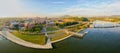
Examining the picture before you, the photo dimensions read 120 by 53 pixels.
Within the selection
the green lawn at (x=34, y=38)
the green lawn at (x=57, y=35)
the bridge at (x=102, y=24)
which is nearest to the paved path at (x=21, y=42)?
the green lawn at (x=34, y=38)

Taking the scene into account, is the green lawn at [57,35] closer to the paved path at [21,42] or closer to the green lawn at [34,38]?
the green lawn at [34,38]

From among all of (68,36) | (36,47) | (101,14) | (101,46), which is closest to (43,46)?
(36,47)

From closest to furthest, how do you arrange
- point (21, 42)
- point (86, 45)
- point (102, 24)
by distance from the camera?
point (86, 45), point (21, 42), point (102, 24)

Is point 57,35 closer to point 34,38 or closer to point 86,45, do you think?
point 34,38

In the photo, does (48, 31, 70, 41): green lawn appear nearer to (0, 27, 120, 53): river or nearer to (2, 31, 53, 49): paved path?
(0, 27, 120, 53): river

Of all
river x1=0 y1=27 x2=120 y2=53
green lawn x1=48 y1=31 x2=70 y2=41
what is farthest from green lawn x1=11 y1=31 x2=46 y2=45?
river x1=0 y1=27 x2=120 y2=53

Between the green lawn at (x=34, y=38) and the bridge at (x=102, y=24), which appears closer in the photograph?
the green lawn at (x=34, y=38)

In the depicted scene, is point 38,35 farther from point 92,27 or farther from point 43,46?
point 92,27

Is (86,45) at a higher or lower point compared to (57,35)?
lower

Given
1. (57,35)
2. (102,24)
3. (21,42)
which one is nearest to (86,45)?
(57,35)
